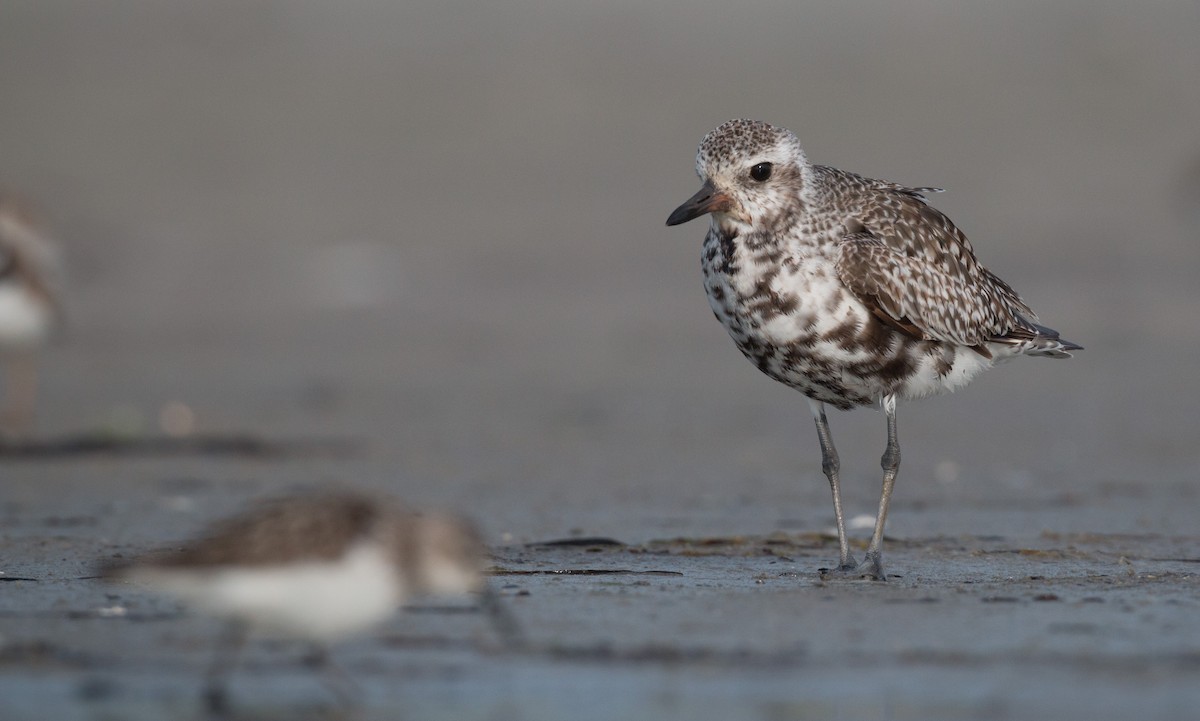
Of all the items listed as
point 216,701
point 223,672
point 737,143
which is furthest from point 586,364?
point 216,701

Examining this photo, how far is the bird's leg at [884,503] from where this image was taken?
320 inches

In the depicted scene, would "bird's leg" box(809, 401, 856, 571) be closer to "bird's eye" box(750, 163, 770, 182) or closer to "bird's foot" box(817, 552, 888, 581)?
"bird's foot" box(817, 552, 888, 581)

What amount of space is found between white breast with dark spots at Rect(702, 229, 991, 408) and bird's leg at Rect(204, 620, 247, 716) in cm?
335

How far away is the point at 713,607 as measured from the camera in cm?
727

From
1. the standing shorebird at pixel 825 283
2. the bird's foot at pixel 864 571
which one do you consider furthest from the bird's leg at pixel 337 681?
the standing shorebird at pixel 825 283

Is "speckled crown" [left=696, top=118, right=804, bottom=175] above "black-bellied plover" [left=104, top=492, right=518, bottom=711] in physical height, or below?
above

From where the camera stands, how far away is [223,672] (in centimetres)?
600

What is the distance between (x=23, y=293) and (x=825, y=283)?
9.67 m

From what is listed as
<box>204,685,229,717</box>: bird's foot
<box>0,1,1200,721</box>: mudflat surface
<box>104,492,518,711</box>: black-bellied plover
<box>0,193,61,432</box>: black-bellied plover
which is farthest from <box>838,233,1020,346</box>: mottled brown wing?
<box>0,193,61,432</box>: black-bellied plover

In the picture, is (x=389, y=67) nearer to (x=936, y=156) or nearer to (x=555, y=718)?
(x=936, y=156)

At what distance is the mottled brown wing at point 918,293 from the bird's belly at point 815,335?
71 millimetres

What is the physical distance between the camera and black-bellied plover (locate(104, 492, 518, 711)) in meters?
5.59

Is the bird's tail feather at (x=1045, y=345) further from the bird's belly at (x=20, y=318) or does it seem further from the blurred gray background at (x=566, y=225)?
the bird's belly at (x=20, y=318)

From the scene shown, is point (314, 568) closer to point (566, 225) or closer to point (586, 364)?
point (586, 364)
